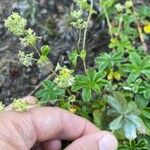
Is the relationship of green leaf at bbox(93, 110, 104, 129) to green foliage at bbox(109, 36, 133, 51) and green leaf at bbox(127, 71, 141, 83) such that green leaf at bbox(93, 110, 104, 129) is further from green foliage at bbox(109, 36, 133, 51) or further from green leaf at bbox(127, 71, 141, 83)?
green foliage at bbox(109, 36, 133, 51)

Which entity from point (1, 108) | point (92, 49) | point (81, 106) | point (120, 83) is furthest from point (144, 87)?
point (1, 108)

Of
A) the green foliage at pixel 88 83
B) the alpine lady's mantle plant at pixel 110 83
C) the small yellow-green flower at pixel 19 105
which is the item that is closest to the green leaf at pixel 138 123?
the alpine lady's mantle plant at pixel 110 83

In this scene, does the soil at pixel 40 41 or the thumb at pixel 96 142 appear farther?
the soil at pixel 40 41

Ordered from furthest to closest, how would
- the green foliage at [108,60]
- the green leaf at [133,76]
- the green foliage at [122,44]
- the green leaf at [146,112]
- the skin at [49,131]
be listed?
the green foliage at [122,44]
the green foliage at [108,60]
the green leaf at [133,76]
the green leaf at [146,112]
the skin at [49,131]

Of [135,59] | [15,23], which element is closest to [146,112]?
[135,59]

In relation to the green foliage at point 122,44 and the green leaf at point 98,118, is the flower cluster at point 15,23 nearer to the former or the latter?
the green leaf at point 98,118

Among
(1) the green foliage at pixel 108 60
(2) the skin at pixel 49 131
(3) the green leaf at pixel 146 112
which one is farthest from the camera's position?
(1) the green foliage at pixel 108 60

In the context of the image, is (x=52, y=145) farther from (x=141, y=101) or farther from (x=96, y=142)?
(x=141, y=101)

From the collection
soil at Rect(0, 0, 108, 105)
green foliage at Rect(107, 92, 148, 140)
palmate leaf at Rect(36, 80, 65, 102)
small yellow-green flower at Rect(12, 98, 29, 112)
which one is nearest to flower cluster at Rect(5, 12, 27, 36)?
small yellow-green flower at Rect(12, 98, 29, 112)
